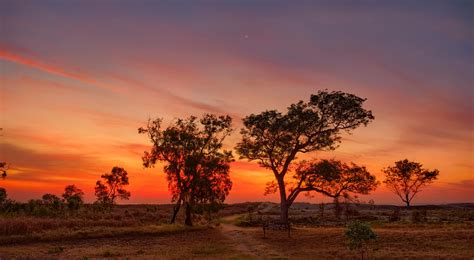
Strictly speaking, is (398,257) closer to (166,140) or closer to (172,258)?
(172,258)

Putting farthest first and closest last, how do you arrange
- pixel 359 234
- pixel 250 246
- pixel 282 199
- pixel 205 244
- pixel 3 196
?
pixel 3 196, pixel 282 199, pixel 205 244, pixel 250 246, pixel 359 234

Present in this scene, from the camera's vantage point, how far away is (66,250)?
43.9 metres

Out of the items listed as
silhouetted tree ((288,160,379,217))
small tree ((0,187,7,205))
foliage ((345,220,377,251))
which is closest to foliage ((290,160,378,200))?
silhouetted tree ((288,160,379,217))

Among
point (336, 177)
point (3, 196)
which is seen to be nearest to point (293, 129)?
point (336, 177)

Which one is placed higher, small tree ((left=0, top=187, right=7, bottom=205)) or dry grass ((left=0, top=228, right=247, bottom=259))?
small tree ((left=0, top=187, right=7, bottom=205))

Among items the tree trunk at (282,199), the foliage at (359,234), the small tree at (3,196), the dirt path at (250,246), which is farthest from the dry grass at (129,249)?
the small tree at (3,196)

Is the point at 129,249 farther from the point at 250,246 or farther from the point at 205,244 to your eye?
the point at 250,246

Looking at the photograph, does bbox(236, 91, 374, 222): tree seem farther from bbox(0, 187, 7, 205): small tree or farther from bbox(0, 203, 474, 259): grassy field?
bbox(0, 187, 7, 205): small tree

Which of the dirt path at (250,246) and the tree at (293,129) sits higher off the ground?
the tree at (293,129)

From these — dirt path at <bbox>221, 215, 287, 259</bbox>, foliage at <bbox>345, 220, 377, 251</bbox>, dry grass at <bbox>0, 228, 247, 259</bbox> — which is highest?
foliage at <bbox>345, 220, 377, 251</bbox>

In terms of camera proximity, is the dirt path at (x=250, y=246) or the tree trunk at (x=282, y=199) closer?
the dirt path at (x=250, y=246)

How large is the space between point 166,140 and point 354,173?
32691mm

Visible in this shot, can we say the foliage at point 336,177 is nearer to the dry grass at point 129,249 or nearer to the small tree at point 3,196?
the dry grass at point 129,249

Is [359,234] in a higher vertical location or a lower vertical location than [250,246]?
higher
